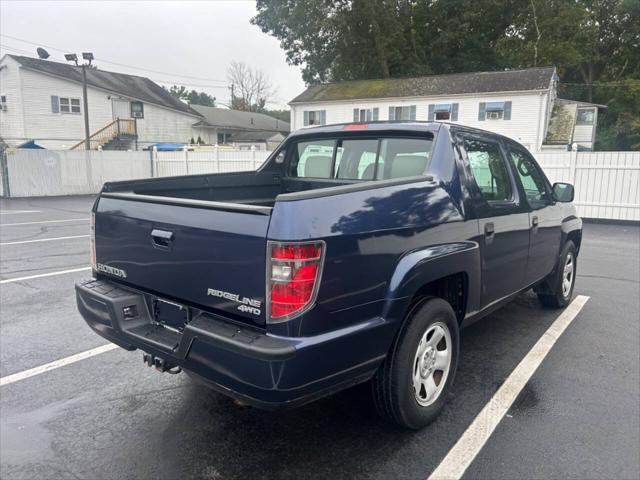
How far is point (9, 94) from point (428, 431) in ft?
113

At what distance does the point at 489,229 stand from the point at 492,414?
50.2 inches

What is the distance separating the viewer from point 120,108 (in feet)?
111

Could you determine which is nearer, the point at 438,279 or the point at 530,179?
the point at 438,279

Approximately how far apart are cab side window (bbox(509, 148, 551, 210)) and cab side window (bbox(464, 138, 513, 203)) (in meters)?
0.26

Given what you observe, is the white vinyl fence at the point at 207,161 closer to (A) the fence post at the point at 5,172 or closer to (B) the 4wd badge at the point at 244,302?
(A) the fence post at the point at 5,172

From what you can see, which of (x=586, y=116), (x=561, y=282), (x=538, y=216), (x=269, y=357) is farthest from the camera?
(x=586, y=116)

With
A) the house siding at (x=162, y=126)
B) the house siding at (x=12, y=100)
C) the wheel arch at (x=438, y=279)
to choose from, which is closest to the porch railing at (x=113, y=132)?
the house siding at (x=162, y=126)

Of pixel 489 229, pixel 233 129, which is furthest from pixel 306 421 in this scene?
pixel 233 129

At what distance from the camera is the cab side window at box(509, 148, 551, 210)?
448 cm

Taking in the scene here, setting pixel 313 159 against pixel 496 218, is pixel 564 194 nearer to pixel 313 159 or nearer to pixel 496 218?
pixel 496 218

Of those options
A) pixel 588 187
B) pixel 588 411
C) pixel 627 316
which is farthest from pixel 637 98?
pixel 588 411

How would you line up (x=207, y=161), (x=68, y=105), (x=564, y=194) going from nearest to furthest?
1. (x=564, y=194)
2. (x=207, y=161)
3. (x=68, y=105)

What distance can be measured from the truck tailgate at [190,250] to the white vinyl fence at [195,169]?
13.1m

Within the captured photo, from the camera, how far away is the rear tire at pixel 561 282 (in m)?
5.28
